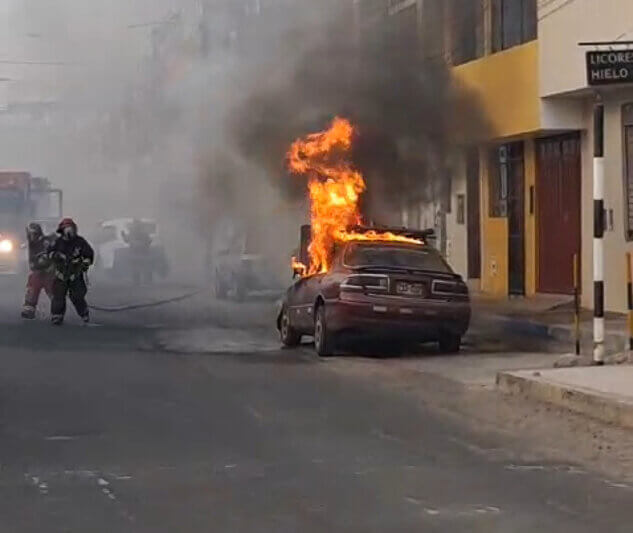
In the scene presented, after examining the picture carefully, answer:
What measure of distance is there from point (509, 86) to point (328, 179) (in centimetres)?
339

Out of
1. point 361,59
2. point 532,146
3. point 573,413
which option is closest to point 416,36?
point 361,59

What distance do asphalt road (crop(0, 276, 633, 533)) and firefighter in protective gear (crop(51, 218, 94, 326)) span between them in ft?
17.8

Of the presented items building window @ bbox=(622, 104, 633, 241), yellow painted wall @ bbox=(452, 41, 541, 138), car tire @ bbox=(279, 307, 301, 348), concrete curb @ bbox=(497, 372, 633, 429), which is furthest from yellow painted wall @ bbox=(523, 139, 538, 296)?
concrete curb @ bbox=(497, 372, 633, 429)

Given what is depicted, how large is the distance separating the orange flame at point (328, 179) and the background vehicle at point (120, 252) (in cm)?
1415

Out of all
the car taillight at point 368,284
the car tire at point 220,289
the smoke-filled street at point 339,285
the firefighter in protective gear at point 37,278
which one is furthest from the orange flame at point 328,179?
the car tire at point 220,289

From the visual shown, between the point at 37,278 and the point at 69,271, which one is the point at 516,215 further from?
the point at 37,278

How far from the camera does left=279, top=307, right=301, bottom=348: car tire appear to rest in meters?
17.1

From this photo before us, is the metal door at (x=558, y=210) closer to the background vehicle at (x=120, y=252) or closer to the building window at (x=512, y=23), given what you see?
the building window at (x=512, y=23)

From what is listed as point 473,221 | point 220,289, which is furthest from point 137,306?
point 473,221

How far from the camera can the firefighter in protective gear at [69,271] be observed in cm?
2044

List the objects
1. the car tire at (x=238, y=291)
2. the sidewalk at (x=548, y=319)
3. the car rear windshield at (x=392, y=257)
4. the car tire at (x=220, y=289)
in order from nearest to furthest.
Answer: the car rear windshield at (x=392, y=257) < the sidewalk at (x=548, y=319) < the car tire at (x=238, y=291) < the car tire at (x=220, y=289)

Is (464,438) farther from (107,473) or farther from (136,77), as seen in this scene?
(136,77)

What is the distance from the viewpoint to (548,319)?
1900 cm

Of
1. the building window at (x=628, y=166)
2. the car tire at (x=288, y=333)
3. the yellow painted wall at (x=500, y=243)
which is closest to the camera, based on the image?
the car tire at (x=288, y=333)
